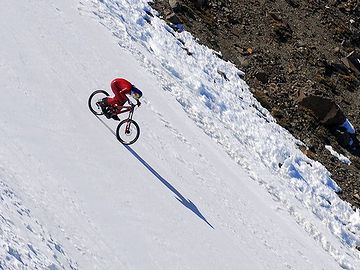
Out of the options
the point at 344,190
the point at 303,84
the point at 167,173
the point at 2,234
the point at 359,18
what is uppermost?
the point at 359,18

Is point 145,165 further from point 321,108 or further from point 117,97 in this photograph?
point 321,108

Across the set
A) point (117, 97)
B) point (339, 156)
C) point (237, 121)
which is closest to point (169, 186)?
point (117, 97)

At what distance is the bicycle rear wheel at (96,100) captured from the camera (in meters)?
17.8

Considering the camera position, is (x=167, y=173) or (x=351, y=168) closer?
(x=167, y=173)

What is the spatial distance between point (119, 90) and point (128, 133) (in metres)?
1.36

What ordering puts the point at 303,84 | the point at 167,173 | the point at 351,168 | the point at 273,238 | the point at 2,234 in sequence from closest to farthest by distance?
the point at 2,234, the point at 167,173, the point at 273,238, the point at 351,168, the point at 303,84

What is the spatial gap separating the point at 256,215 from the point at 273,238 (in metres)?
0.94

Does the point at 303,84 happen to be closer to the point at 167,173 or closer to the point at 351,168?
the point at 351,168

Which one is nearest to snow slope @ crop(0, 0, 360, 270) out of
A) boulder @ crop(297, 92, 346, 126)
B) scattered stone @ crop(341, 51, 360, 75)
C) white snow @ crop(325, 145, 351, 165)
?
white snow @ crop(325, 145, 351, 165)

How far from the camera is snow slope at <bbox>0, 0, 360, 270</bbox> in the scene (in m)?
13.5

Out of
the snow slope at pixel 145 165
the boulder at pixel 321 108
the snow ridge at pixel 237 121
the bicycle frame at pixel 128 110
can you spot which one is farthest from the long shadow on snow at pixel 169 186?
the boulder at pixel 321 108

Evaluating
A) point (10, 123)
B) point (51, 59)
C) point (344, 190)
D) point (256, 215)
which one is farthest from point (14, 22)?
point (344, 190)

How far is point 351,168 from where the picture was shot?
2767cm

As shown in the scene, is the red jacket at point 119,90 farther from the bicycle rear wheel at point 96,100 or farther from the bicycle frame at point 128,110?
the bicycle rear wheel at point 96,100
